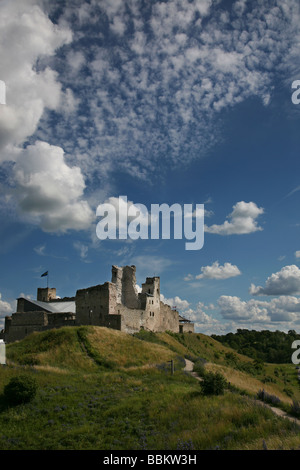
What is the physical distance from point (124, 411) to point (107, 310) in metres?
29.0

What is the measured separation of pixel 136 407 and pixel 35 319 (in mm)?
35708

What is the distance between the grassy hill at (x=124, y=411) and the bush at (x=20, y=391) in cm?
42

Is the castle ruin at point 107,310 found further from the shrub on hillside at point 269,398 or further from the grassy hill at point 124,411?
the shrub on hillside at point 269,398

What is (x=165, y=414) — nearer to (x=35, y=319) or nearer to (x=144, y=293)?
(x=35, y=319)

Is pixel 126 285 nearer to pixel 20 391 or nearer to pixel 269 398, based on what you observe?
pixel 269 398

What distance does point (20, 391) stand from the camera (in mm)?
20859

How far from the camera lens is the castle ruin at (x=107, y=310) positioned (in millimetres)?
48531

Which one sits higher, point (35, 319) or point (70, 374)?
point (35, 319)

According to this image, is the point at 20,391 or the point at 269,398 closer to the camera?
the point at 20,391

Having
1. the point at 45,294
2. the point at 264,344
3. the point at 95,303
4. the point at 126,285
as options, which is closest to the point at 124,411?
the point at 95,303

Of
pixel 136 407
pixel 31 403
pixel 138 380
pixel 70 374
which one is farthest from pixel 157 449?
pixel 70 374

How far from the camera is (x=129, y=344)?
3925 cm

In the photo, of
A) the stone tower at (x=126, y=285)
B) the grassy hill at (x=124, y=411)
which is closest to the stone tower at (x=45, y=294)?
the stone tower at (x=126, y=285)
